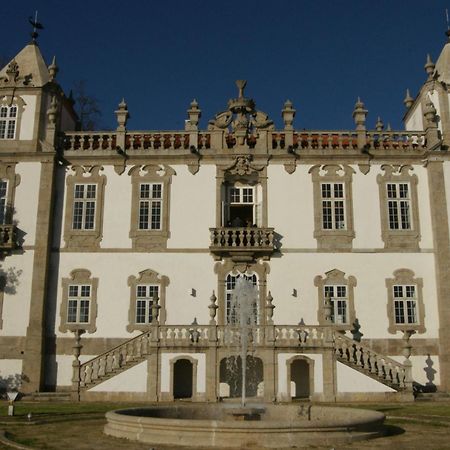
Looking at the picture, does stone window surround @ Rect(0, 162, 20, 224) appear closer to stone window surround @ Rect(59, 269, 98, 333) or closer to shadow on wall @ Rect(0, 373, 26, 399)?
stone window surround @ Rect(59, 269, 98, 333)

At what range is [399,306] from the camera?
77.0 ft

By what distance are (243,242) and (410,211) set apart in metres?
6.77

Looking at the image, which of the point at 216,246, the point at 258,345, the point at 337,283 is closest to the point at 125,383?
the point at 258,345

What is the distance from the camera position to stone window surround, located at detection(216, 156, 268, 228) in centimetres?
2441

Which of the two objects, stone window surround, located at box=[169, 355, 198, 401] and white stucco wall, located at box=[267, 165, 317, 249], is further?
white stucco wall, located at box=[267, 165, 317, 249]

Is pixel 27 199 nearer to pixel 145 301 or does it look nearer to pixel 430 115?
pixel 145 301

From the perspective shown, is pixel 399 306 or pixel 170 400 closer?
pixel 170 400

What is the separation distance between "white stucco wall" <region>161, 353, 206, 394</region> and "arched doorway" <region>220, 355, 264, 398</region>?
1060 millimetres

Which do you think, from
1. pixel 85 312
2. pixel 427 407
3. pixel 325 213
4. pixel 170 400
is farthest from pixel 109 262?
pixel 427 407

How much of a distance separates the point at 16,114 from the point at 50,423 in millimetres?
15429

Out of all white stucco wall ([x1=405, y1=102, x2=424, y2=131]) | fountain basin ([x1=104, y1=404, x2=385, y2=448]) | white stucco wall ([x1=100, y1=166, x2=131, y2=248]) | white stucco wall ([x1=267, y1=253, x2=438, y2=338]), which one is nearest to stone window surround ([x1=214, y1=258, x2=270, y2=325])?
white stucco wall ([x1=267, y1=253, x2=438, y2=338])

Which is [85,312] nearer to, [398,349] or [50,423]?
[50,423]

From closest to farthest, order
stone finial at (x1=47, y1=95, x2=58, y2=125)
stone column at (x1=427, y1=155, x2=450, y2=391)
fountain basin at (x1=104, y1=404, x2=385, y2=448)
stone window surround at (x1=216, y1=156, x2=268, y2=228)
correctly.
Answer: fountain basin at (x1=104, y1=404, x2=385, y2=448) < stone column at (x1=427, y1=155, x2=450, y2=391) < stone window surround at (x1=216, y1=156, x2=268, y2=228) < stone finial at (x1=47, y1=95, x2=58, y2=125)

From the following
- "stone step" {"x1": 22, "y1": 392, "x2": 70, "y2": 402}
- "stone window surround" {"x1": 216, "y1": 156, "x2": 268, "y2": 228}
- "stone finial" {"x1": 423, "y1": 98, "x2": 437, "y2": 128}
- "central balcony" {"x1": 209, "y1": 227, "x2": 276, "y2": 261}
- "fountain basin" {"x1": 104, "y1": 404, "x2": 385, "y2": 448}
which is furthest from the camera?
"stone finial" {"x1": 423, "y1": 98, "x2": 437, "y2": 128}
